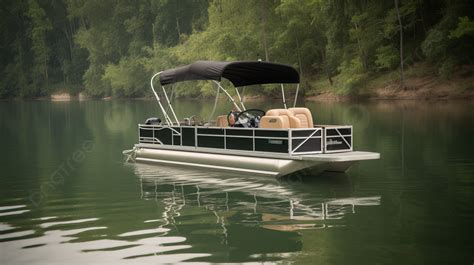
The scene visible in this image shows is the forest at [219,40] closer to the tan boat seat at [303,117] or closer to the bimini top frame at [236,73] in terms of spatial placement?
the bimini top frame at [236,73]

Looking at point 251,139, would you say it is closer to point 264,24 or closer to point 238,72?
point 238,72

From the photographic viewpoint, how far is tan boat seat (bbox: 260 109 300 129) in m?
14.8

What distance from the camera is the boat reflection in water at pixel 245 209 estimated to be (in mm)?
8805

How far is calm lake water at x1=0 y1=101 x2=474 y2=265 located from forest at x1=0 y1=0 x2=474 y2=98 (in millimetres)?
6699

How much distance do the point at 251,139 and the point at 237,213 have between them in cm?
452

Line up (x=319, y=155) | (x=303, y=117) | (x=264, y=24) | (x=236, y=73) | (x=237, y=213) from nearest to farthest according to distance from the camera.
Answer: (x=237, y=213) < (x=319, y=155) < (x=303, y=117) < (x=236, y=73) < (x=264, y=24)

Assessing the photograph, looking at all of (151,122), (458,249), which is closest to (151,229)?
(458,249)

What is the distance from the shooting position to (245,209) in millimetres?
11273

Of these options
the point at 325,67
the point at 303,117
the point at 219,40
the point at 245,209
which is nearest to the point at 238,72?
the point at 303,117

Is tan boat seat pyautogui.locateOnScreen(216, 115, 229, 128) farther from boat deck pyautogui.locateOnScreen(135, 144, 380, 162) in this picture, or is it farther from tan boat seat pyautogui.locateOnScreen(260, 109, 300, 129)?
tan boat seat pyautogui.locateOnScreen(260, 109, 300, 129)

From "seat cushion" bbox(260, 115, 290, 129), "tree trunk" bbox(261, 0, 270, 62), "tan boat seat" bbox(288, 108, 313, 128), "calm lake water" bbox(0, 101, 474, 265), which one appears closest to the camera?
"calm lake water" bbox(0, 101, 474, 265)

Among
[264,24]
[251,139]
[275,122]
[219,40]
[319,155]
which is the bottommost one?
[319,155]

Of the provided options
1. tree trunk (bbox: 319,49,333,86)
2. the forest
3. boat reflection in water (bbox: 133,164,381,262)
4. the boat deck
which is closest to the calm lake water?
boat reflection in water (bbox: 133,164,381,262)

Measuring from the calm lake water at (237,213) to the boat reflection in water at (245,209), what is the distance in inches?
0.8
